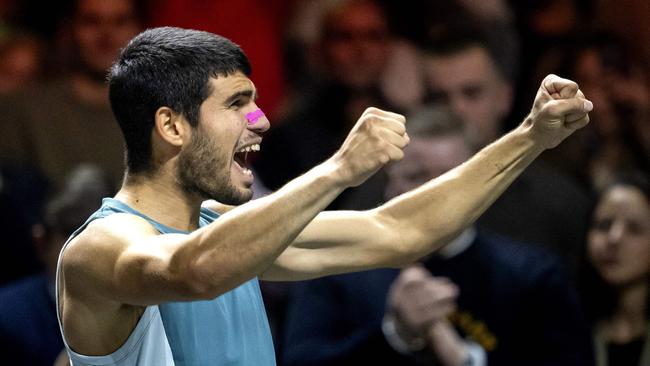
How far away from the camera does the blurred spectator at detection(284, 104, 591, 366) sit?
15.6ft

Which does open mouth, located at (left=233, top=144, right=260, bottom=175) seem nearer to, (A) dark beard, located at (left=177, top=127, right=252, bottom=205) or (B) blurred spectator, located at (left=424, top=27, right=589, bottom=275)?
(A) dark beard, located at (left=177, top=127, right=252, bottom=205)

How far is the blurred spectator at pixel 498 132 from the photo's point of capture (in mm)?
5523

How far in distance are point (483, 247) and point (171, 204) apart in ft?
6.15

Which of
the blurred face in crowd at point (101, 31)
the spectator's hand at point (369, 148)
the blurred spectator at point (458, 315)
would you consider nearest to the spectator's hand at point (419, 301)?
the blurred spectator at point (458, 315)

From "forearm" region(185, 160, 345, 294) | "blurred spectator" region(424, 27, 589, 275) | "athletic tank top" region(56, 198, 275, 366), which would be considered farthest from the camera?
"blurred spectator" region(424, 27, 589, 275)

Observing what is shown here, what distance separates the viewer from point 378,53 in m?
6.69

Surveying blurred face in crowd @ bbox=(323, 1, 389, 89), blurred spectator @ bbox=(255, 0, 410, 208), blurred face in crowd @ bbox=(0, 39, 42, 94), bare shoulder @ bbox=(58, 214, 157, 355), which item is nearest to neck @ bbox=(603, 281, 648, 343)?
blurred spectator @ bbox=(255, 0, 410, 208)

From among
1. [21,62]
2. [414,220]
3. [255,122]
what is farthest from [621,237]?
[21,62]

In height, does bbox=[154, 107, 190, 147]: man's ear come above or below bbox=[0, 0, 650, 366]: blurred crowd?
above

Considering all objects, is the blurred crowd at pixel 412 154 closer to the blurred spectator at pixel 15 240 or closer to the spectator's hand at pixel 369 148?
the blurred spectator at pixel 15 240

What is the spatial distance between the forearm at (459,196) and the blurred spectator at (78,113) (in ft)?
9.32

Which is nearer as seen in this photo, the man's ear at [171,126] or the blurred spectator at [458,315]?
the man's ear at [171,126]

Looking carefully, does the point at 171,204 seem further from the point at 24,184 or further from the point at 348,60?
the point at 348,60

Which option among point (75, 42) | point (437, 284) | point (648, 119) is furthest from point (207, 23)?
point (437, 284)
